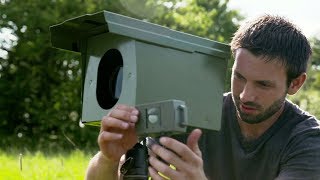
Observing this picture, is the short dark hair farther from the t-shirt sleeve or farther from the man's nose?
the t-shirt sleeve

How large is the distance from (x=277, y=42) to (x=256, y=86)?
11.7 inches

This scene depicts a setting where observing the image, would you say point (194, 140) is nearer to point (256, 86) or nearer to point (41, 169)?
point (256, 86)

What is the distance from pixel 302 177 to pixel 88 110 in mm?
1015

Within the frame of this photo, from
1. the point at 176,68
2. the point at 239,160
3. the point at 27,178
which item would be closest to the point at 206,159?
the point at 239,160

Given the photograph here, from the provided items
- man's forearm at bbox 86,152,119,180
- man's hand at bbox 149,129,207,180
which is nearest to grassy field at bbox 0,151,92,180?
man's forearm at bbox 86,152,119,180

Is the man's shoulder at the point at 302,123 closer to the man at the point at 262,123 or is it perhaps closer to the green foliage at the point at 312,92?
the man at the point at 262,123

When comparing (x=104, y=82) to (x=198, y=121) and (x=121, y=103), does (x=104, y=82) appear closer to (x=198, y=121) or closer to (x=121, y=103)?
(x=121, y=103)

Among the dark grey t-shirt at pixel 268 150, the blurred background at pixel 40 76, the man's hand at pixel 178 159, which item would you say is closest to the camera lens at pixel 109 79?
the man's hand at pixel 178 159

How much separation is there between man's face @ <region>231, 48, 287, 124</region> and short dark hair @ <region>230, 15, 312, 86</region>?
41 millimetres

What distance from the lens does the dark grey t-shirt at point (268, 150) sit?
310 cm

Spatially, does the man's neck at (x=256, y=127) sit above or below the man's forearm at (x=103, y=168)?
above

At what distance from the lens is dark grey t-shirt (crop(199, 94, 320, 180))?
122 inches

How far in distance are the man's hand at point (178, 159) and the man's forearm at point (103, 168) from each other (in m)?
0.54

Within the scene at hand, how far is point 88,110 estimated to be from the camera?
2930mm
